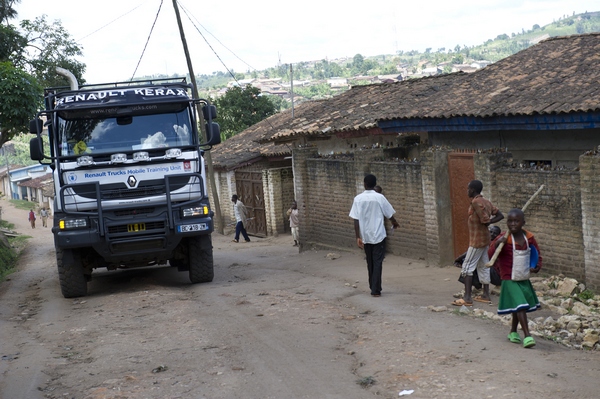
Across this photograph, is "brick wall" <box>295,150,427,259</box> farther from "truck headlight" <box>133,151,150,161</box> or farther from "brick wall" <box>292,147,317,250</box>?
"truck headlight" <box>133,151,150,161</box>

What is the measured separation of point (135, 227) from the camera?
36.6 ft

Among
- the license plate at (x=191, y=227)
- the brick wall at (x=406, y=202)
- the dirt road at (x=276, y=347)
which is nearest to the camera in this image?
the dirt road at (x=276, y=347)

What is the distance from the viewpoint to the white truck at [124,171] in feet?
36.2

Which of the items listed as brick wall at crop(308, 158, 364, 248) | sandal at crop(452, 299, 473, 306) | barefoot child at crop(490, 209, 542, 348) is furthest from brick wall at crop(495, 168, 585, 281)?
brick wall at crop(308, 158, 364, 248)

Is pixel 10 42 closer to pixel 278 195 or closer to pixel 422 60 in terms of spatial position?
pixel 278 195

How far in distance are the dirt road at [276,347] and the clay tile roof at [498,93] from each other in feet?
10.1

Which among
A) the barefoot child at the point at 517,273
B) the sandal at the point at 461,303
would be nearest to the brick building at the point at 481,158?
the sandal at the point at 461,303

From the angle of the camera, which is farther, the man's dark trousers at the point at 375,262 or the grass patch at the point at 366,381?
the man's dark trousers at the point at 375,262

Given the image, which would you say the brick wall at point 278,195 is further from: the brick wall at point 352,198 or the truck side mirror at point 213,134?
the truck side mirror at point 213,134

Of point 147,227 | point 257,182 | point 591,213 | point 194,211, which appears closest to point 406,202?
point 194,211

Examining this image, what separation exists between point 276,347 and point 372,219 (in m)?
2.98

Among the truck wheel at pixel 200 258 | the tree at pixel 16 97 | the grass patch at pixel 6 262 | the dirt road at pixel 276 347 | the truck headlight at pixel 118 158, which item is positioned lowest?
the grass patch at pixel 6 262

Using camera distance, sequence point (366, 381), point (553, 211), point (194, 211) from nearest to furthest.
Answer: point (366, 381) < point (553, 211) < point (194, 211)

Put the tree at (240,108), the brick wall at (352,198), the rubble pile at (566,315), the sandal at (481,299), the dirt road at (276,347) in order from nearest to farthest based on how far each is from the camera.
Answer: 1. the dirt road at (276,347)
2. the rubble pile at (566,315)
3. the sandal at (481,299)
4. the brick wall at (352,198)
5. the tree at (240,108)
